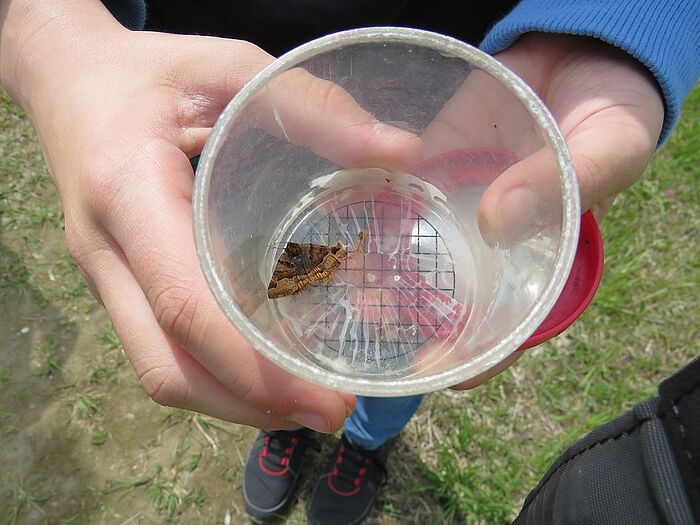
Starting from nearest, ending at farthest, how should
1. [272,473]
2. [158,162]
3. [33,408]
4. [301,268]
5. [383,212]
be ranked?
[158,162], [301,268], [383,212], [272,473], [33,408]

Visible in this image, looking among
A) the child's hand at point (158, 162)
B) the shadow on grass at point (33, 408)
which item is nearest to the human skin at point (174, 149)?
the child's hand at point (158, 162)

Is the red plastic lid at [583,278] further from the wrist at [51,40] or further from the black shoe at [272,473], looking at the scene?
the black shoe at [272,473]

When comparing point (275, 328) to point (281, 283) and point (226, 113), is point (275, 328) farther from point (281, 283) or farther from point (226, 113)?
point (226, 113)

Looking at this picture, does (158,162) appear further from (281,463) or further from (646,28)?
(281,463)

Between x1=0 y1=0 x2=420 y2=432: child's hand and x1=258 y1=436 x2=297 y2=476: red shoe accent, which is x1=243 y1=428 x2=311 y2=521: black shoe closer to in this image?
x1=258 y1=436 x2=297 y2=476: red shoe accent

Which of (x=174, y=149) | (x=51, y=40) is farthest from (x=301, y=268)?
(x=51, y=40)

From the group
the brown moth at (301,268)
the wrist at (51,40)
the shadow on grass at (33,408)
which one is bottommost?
the shadow on grass at (33,408)
